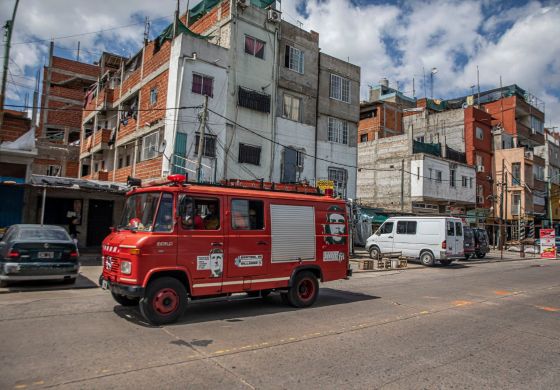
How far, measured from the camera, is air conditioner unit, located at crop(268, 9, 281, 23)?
24312mm

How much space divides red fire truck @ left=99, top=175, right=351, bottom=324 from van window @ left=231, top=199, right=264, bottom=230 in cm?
2

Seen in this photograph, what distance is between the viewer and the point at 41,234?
1124cm

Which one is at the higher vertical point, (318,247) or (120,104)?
(120,104)

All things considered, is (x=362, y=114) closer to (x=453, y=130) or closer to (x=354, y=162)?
(x=453, y=130)

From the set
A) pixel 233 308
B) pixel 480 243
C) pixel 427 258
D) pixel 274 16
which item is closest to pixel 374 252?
pixel 427 258

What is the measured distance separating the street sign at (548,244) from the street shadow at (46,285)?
1233 inches

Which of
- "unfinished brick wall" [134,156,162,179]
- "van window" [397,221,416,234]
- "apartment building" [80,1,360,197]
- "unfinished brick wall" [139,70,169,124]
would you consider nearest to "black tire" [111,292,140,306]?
"apartment building" [80,1,360,197]

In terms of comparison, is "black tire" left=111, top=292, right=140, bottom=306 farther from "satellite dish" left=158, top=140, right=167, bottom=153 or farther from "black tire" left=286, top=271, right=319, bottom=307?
"satellite dish" left=158, top=140, right=167, bottom=153

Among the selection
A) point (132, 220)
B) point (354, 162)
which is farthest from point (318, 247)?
point (354, 162)

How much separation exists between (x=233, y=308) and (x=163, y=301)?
6.57 ft

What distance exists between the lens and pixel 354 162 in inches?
1151

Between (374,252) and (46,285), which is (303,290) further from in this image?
(374,252)

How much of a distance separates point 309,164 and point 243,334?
20488mm

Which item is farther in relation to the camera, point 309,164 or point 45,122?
point 45,122
